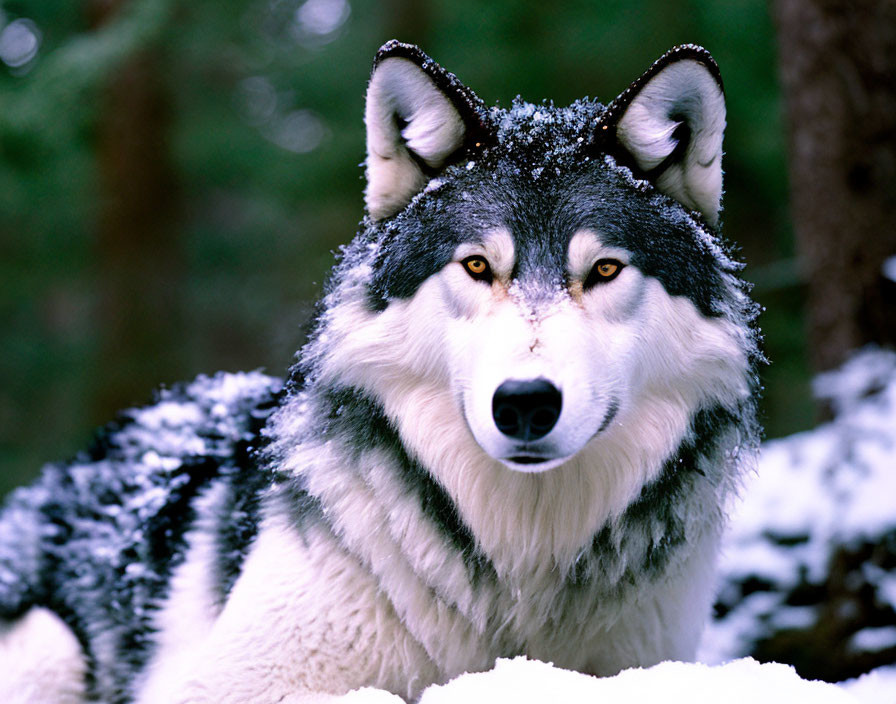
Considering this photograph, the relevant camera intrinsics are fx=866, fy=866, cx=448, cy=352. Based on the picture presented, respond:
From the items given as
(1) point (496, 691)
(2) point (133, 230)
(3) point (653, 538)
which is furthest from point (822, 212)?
(2) point (133, 230)

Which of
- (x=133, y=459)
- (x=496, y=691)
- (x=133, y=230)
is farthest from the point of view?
(x=133, y=230)

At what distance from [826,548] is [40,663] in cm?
371

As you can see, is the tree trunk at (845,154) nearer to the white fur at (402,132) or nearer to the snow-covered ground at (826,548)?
the snow-covered ground at (826,548)

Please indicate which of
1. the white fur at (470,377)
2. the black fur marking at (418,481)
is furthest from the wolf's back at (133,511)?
the white fur at (470,377)

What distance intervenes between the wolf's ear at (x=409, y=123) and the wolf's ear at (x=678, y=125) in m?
0.45

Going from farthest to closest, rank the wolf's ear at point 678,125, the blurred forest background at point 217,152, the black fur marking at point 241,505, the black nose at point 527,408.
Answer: the blurred forest background at point 217,152 < the black fur marking at point 241,505 < the wolf's ear at point 678,125 < the black nose at point 527,408

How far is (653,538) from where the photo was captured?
8.84ft

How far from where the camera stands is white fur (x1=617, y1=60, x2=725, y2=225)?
2.51 m

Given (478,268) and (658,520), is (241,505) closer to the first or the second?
(478,268)

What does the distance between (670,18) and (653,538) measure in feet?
24.1

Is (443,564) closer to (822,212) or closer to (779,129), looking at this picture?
(822,212)

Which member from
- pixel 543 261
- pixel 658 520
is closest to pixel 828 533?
pixel 658 520

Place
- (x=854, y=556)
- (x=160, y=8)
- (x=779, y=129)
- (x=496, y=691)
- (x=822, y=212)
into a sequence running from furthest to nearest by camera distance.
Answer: (x=779, y=129) → (x=160, y=8) → (x=822, y=212) → (x=854, y=556) → (x=496, y=691)

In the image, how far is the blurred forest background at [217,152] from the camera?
8391mm
